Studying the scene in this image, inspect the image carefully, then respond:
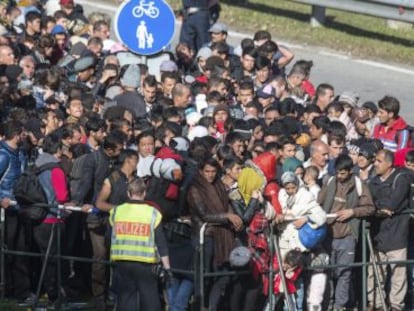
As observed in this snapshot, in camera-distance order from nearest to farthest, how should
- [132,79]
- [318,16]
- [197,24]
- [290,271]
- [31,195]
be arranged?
[290,271] → [31,195] → [132,79] → [197,24] → [318,16]

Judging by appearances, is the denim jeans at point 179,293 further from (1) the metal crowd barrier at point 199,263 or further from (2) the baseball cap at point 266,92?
(2) the baseball cap at point 266,92

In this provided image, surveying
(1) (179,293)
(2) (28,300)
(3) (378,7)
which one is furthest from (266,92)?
(3) (378,7)

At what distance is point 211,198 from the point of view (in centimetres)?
1777

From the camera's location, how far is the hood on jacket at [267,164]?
18578 mm

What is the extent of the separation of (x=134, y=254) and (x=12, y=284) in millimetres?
2283

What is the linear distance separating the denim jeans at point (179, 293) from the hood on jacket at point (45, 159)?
6.31 ft

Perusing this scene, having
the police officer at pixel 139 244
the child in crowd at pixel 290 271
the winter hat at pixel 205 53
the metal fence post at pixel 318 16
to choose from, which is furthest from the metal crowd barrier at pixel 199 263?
the metal fence post at pixel 318 16

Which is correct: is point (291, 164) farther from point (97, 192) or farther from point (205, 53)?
point (205, 53)

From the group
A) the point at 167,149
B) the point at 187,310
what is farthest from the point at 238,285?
the point at 167,149

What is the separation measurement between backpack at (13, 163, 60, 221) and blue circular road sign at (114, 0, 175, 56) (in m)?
4.35

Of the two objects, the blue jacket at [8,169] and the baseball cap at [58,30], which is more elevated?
the baseball cap at [58,30]

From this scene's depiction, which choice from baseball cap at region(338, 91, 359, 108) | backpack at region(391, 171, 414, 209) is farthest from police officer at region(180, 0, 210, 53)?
backpack at region(391, 171, 414, 209)

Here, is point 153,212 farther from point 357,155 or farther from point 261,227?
point 357,155

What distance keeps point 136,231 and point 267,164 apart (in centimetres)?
212
